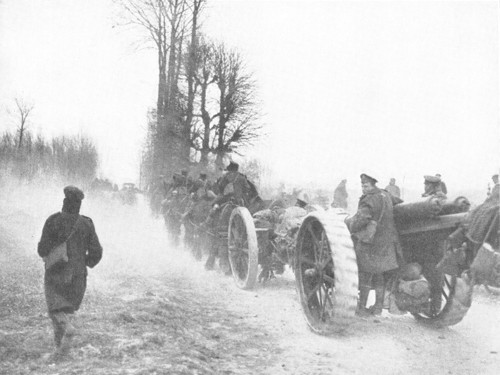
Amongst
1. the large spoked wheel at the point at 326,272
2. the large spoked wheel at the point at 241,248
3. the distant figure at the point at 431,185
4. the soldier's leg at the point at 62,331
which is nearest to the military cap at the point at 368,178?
the large spoked wheel at the point at 326,272

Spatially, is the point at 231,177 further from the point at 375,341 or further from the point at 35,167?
the point at 35,167

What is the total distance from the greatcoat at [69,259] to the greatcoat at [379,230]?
8.91 feet

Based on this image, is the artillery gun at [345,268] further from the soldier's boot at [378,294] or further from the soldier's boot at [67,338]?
the soldier's boot at [67,338]

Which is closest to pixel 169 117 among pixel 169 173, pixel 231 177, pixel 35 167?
pixel 169 173

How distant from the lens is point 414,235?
5.25 meters

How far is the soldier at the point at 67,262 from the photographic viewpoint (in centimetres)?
446

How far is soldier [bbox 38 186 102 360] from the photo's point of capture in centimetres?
446

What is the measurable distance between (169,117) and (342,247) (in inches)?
815

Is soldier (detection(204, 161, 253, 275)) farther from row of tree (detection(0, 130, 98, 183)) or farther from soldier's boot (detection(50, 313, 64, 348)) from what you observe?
row of tree (detection(0, 130, 98, 183))

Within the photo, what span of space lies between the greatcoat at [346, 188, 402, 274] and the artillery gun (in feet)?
0.47

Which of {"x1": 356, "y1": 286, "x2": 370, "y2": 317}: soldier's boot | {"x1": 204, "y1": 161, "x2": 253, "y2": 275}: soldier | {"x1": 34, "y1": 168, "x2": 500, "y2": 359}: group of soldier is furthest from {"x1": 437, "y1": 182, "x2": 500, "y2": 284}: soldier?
{"x1": 204, "y1": 161, "x2": 253, "y2": 275}: soldier

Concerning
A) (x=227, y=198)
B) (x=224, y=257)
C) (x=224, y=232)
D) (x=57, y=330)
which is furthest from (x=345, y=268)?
(x=224, y=257)

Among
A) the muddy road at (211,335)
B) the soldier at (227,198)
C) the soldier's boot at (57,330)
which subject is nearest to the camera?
the muddy road at (211,335)

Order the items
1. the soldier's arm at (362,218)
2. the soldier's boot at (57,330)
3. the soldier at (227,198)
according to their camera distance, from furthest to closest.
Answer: the soldier at (227,198) → the soldier's arm at (362,218) → the soldier's boot at (57,330)
